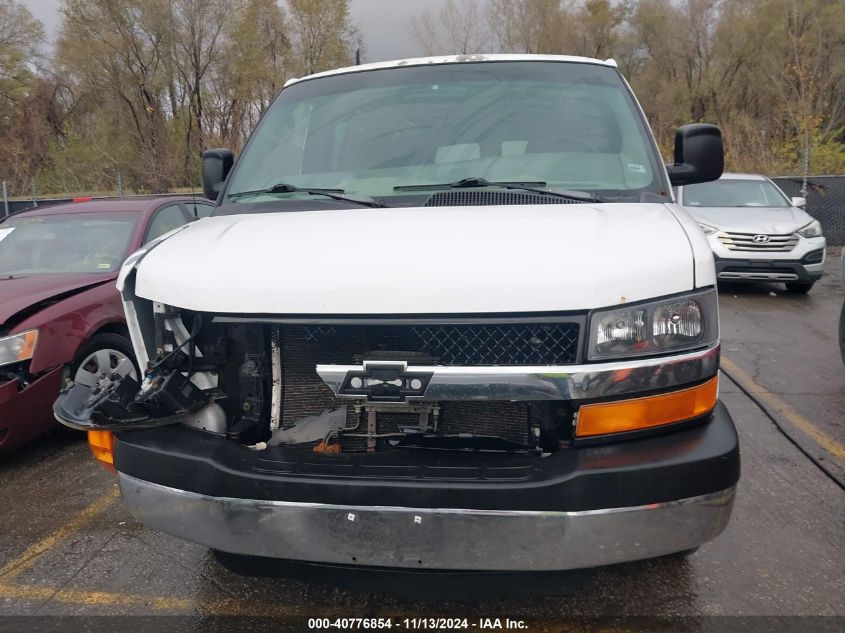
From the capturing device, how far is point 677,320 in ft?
6.60

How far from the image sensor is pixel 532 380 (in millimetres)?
1912

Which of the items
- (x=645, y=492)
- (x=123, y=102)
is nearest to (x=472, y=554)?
(x=645, y=492)

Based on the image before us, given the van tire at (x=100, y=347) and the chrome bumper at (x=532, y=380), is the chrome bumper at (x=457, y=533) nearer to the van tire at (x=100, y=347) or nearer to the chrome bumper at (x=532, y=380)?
the chrome bumper at (x=532, y=380)

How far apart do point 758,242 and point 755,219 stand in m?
0.48

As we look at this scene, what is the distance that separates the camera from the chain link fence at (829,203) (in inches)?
575

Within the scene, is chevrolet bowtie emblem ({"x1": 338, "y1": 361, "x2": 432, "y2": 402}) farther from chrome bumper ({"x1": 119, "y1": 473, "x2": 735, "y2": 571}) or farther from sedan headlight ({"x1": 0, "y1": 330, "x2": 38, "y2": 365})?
sedan headlight ({"x1": 0, "y1": 330, "x2": 38, "y2": 365})

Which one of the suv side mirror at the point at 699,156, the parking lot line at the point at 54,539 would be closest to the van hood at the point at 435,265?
the suv side mirror at the point at 699,156

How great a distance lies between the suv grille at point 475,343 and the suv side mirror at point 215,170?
197 centimetres

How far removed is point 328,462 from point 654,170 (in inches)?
75.5

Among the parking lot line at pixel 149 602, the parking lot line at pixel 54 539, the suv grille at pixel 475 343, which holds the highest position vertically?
the suv grille at pixel 475 343

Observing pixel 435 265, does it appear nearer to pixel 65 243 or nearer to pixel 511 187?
pixel 511 187

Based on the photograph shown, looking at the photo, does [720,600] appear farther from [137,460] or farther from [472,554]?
[137,460]

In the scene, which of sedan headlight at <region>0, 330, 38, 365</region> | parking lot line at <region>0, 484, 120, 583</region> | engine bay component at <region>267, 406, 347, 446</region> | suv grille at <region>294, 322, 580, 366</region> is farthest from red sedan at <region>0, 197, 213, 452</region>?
suv grille at <region>294, 322, 580, 366</region>

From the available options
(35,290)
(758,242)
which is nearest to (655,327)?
(35,290)
